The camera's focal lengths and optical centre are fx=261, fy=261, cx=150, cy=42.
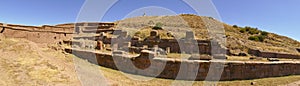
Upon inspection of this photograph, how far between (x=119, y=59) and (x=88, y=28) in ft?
87.2

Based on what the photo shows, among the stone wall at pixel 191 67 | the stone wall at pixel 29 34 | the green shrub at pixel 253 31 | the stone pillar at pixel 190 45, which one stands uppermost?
the green shrub at pixel 253 31

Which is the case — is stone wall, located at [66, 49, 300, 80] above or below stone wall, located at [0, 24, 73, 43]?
below

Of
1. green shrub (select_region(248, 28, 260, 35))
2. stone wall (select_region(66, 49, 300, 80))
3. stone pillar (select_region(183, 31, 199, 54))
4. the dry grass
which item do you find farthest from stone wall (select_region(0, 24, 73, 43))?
green shrub (select_region(248, 28, 260, 35))

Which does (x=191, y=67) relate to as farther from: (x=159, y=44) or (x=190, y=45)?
(x=159, y=44)

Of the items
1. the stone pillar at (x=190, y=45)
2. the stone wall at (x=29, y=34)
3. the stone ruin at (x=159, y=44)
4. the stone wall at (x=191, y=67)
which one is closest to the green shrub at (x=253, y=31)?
the stone ruin at (x=159, y=44)

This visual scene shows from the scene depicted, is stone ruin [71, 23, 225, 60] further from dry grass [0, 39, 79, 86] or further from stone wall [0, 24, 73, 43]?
dry grass [0, 39, 79, 86]

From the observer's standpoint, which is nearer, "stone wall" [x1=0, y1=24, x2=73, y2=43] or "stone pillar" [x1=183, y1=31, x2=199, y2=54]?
"stone wall" [x1=0, y1=24, x2=73, y2=43]

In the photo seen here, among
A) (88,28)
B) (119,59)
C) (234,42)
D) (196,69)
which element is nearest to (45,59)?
(119,59)

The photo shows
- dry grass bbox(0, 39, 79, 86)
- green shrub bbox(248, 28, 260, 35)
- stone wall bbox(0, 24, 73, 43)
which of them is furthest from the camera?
green shrub bbox(248, 28, 260, 35)

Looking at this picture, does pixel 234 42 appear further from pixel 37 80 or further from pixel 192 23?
pixel 37 80

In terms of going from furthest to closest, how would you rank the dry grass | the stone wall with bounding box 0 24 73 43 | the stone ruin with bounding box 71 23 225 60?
the stone ruin with bounding box 71 23 225 60 < the stone wall with bounding box 0 24 73 43 < the dry grass

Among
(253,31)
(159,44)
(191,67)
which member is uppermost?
(253,31)

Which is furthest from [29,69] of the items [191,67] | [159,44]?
[159,44]

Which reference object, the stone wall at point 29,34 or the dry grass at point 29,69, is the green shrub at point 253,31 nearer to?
the stone wall at point 29,34
